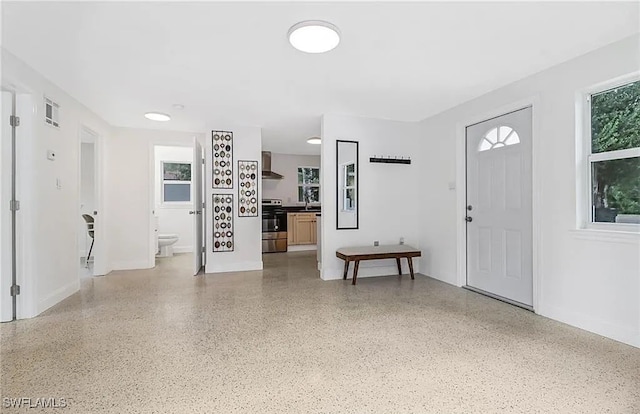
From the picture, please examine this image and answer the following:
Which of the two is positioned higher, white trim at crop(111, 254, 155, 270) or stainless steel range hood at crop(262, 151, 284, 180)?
stainless steel range hood at crop(262, 151, 284, 180)

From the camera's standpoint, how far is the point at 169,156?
719cm

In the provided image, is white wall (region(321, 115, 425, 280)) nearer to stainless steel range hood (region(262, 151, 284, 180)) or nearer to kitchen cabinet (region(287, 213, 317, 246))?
kitchen cabinet (region(287, 213, 317, 246))

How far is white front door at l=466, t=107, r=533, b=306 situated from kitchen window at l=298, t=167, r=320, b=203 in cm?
474

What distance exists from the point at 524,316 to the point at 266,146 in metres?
5.61

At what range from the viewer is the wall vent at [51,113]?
3286 mm

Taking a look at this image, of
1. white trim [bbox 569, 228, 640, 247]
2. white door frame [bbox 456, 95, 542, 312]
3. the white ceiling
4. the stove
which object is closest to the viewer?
the white ceiling

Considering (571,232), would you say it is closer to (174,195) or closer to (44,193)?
(44,193)

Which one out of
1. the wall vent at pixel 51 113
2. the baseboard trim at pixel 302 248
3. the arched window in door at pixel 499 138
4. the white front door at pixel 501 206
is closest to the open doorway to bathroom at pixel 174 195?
the baseboard trim at pixel 302 248

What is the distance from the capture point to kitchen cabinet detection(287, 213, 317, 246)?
739 centimetres

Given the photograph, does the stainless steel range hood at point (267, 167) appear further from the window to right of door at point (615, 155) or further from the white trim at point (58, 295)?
the window to right of door at point (615, 155)

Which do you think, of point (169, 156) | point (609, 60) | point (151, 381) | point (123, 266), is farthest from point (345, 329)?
point (169, 156)

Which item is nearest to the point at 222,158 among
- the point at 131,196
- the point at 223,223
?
the point at 223,223

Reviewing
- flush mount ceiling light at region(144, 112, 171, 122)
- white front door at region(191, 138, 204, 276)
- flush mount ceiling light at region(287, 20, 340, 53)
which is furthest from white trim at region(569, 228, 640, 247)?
flush mount ceiling light at region(144, 112, 171, 122)

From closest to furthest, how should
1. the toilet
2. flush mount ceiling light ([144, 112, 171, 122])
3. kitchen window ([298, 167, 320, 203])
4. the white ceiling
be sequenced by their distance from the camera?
1. the white ceiling
2. flush mount ceiling light ([144, 112, 171, 122])
3. the toilet
4. kitchen window ([298, 167, 320, 203])
